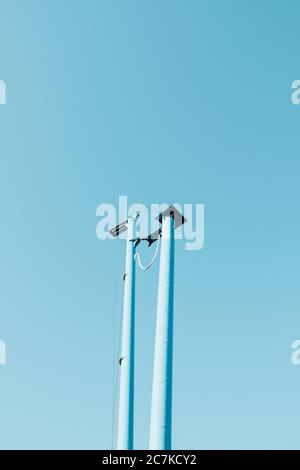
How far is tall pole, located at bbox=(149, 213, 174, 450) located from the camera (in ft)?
26.2

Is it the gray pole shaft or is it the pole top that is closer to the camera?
the gray pole shaft

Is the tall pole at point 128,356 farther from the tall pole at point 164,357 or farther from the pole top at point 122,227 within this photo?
the tall pole at point 164,357

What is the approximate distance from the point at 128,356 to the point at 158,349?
3191 millimetres

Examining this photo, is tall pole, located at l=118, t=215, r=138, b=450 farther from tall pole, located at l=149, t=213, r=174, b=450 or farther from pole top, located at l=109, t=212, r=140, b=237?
tall pole, located at l=149, t=213, r=174, b=450

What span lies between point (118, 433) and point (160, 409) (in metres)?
3.36

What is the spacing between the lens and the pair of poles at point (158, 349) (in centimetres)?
809

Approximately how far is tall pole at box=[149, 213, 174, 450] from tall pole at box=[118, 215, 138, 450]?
2.80m

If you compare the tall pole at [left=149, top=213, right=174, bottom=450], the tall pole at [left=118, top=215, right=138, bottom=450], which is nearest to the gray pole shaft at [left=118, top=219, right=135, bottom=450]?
the tall pole at [left=118, top=215, right=138, bottom=450]

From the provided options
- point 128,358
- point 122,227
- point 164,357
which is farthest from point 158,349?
point 122,227

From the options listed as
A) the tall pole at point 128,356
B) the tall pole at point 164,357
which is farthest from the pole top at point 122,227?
the tall pole at point 164,357

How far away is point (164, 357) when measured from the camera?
8766 millimetres
